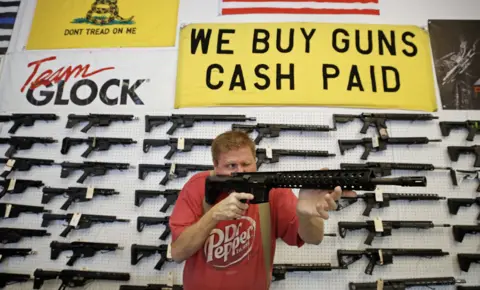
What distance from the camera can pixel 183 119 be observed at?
12.5 ft

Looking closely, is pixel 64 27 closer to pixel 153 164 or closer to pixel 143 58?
pixel 143 58

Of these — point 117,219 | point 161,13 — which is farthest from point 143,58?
point 117,219

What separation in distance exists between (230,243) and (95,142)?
2672 mm

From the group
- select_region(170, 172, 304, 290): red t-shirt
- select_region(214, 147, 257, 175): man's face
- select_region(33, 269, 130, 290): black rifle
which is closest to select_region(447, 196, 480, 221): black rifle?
select_region(170, 172, 304, 290): red t-shirt

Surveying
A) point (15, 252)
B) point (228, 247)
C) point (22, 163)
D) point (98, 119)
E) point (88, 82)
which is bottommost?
point (15, 252)

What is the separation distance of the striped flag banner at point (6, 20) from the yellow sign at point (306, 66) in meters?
2.63

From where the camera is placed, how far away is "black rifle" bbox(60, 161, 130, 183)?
3734 millimetres

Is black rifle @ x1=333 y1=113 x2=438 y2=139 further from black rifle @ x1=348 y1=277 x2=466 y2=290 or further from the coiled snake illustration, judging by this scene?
the coiled snake illustration

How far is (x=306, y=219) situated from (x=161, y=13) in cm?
373

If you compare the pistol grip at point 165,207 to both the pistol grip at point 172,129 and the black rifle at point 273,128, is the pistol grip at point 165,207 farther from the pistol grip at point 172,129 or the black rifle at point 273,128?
the black rifle at point 273,128

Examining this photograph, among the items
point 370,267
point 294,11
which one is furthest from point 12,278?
point 294,11

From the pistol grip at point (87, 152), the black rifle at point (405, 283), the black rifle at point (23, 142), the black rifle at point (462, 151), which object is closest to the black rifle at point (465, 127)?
the black rifle at point (462, 151)

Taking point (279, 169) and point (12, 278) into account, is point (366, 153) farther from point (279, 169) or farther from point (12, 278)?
point (12, 278)

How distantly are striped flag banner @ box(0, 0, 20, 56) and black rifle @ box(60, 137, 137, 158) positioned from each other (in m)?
1.83
